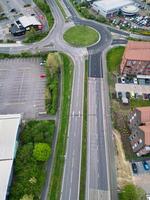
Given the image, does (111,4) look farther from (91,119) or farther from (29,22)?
(91,119)

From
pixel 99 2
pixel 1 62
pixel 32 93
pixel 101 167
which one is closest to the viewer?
pixel 101 167

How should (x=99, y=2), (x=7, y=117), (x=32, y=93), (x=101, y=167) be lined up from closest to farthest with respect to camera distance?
(x=101, y=167) < (x=7, y=117) < (x=32, y=93) < (x=99, y=2)

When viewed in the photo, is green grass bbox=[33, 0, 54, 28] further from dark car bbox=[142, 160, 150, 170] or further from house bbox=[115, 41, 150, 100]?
dark car bbox=[142, 160, 150, 170]

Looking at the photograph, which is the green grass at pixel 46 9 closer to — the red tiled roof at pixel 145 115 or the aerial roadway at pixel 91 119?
the aerial roadway at pixel 91 119

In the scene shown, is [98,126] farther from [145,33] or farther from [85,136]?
[145,33]

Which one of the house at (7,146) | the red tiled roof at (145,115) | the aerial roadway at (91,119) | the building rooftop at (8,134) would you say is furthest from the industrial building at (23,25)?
the red tiled roof at (145,115)

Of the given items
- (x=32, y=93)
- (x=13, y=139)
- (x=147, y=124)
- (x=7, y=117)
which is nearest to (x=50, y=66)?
(x=32, y=93)
